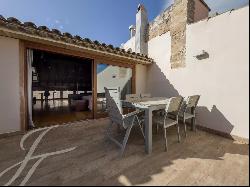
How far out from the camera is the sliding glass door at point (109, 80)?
5336 millimetres

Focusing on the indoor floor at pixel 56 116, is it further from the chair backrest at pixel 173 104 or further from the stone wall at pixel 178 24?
the stone wall at pixel 178 24

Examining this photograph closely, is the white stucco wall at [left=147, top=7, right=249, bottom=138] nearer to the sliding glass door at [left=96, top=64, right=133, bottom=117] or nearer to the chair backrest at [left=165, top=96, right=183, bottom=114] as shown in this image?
the chair backrest at [left=165, top=96, right=183, bottom=114]

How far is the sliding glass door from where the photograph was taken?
5.34m

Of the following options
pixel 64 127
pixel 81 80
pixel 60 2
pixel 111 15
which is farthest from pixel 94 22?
pixel 64 127

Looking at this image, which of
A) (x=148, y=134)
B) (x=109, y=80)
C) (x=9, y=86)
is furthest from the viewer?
(x=109, y=80)

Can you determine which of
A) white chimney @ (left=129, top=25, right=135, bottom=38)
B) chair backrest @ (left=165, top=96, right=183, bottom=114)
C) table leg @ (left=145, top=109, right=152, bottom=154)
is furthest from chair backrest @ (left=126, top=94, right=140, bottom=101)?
white chimney @ (left=129, top=25, right=135, bottom=38)

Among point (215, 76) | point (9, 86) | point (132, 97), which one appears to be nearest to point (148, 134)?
point (132, 97)

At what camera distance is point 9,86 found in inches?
142

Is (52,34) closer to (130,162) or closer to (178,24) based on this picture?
(130,162)

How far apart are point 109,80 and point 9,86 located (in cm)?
300

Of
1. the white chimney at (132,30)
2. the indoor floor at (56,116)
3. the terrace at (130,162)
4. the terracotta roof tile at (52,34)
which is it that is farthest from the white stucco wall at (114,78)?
the white chimney at (132,30)

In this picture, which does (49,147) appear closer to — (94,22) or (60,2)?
(60,2)

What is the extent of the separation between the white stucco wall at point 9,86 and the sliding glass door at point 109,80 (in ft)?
7.27

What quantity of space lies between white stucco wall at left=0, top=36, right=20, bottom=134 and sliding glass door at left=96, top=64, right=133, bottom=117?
2.22 metres
